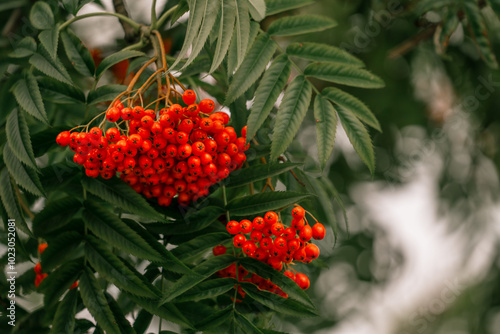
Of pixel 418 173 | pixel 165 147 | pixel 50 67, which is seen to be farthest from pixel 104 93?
pixel 418 173

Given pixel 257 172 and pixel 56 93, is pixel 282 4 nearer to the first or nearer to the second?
pixel 257 172

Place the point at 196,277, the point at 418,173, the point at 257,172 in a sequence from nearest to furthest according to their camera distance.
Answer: the point at 196,277 < the point at 257,172 < the point at 418,173

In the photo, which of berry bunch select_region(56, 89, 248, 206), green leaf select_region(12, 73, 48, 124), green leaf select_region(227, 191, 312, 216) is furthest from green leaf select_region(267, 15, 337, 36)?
green leaf select_region(12, 73, 48, 124)

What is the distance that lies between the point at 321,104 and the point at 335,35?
1.08 metres

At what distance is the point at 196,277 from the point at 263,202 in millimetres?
203

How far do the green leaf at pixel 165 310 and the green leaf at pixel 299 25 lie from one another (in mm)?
688

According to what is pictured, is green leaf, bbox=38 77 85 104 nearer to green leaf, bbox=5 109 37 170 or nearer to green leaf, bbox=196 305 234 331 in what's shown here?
green leaf, bbox=5 109 37 170

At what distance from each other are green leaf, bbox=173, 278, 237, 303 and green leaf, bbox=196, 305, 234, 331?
0.14 ft

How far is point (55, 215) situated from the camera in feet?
3.54

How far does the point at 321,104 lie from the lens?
1.14m

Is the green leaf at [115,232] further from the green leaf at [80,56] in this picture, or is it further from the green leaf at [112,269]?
the green leaf at [80,56]

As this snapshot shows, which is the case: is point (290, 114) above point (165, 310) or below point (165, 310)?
above

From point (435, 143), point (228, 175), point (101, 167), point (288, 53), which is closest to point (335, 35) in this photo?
point (435, 143)

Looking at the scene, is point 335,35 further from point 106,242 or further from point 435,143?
point 106,242
